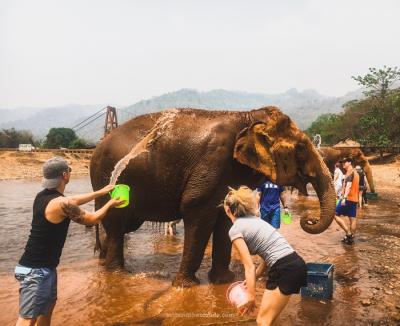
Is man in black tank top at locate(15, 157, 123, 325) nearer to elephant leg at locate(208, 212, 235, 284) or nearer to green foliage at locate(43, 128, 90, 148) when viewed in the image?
elephant leg at locate(208, 212, 235, 284)

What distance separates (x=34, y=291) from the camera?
4035mm

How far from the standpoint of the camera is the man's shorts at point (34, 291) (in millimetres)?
3994

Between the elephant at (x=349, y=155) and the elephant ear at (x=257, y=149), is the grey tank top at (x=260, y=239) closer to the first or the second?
the elephant ear at (x=257, y=149)

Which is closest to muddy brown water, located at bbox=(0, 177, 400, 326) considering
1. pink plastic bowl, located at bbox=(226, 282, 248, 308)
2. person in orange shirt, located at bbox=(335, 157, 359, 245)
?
person in orange shirt, located at bbox=(335, 157, 359, 245)

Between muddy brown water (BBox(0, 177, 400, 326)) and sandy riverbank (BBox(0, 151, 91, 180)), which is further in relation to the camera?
sandy riverbank (BBox(0, 151, 91, 180))

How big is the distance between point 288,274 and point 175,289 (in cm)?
313

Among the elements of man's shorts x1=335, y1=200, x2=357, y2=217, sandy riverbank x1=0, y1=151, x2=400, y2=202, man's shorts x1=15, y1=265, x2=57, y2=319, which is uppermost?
man's shorts x1=15, y1=265, x2=57, y2=319

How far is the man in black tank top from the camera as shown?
13.2ft

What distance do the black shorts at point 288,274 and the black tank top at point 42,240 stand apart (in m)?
2.11

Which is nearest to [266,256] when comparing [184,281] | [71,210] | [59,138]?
[71,210]

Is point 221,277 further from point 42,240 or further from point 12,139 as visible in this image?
point 12,139

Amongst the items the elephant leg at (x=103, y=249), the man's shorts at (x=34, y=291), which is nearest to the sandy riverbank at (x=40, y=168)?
the elephant leg at (x=103, y=249)

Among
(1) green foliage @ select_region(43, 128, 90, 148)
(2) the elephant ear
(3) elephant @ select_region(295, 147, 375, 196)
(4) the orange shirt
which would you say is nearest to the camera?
(2) the elephant ear

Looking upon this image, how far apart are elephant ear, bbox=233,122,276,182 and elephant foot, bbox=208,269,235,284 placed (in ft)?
5.95
